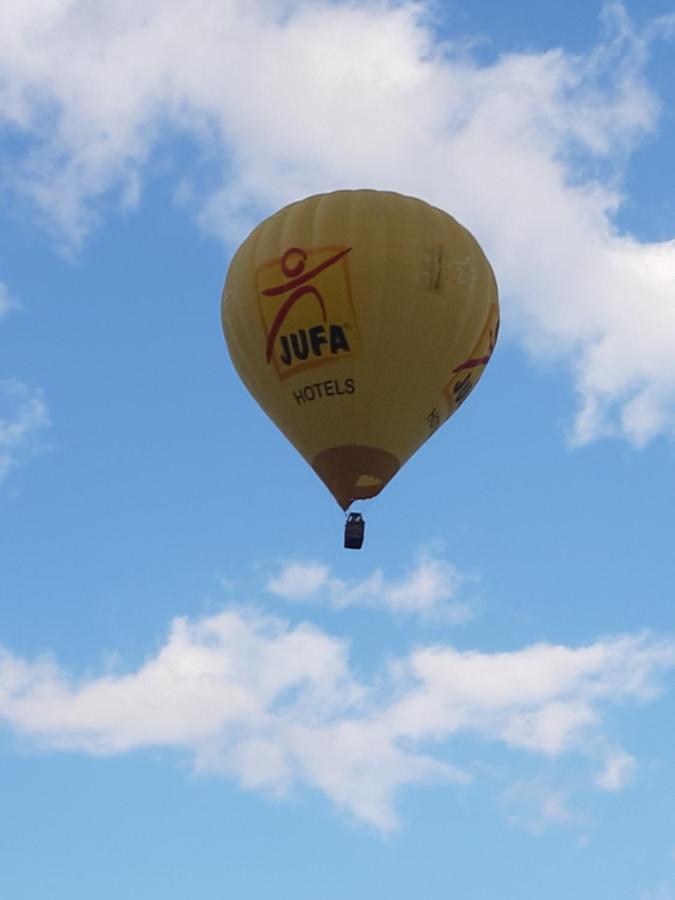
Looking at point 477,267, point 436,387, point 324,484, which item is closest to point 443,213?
point 477,267

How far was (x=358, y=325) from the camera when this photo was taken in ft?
130

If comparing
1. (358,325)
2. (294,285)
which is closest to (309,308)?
(294,285)

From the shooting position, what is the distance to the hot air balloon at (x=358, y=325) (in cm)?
3969

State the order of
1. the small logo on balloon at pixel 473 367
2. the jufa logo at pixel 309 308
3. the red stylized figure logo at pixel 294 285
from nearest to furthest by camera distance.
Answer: the jufa logo at pixel 309 308 → the red stylized figure logo at pixel 294 285 → the small logo on balloon at pixel 473 367

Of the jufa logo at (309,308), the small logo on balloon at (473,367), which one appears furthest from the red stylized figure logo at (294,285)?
the small logo on balloon at (473,367)

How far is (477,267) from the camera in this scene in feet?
135

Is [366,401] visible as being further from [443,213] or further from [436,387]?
[443,213]

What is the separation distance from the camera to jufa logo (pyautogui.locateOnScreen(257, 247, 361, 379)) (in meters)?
39.7

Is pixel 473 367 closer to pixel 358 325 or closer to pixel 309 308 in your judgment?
pixel 358 325

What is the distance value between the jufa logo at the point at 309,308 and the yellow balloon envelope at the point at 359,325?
2 cm

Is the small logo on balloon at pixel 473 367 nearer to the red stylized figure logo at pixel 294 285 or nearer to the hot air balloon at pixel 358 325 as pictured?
the hot air balloon at pixel 358 325

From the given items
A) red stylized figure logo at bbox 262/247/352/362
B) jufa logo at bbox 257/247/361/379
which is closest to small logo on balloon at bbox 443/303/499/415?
jufa logo at bbox 257/247/361/379

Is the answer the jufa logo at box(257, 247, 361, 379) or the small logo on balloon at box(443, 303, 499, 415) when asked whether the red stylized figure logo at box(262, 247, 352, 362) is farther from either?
the small logo on balloon at box(443, 303, 499, 415)

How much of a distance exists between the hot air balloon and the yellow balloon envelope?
0.02 meters
